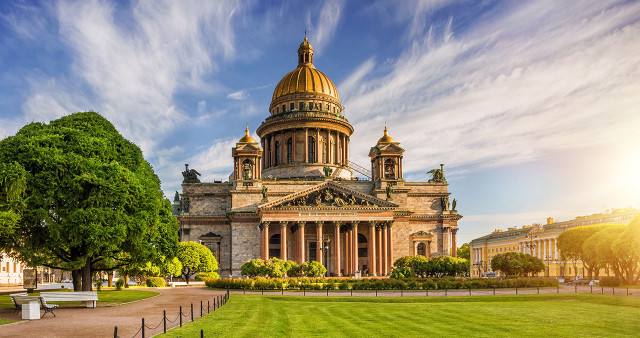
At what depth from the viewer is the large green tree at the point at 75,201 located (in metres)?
32.2

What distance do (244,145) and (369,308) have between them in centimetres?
5405

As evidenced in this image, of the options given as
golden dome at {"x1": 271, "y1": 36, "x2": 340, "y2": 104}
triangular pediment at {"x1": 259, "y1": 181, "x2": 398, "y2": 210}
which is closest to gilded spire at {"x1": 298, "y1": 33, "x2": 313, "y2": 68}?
golden dome at {"x1": 271, "y1": 36, "x2": 340, "y2": 104}

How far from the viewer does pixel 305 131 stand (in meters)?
94.2

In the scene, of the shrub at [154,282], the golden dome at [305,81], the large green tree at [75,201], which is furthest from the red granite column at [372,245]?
the large green tree at [75,201]

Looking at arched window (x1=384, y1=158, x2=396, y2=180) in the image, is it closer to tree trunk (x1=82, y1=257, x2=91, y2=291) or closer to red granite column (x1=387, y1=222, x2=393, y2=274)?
red granite column (x1=387, y1=222, x2=393, y2=274)

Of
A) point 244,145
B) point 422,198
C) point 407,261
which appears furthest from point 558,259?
point 244,145

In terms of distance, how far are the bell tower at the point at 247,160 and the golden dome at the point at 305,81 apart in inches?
678

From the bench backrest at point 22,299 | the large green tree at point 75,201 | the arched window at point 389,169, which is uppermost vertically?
the arched window at point 389,169

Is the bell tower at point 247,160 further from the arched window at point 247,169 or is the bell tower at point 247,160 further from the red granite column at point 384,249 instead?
the red granite column at point 384,249

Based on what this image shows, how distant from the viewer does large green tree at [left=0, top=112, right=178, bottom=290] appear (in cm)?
3222

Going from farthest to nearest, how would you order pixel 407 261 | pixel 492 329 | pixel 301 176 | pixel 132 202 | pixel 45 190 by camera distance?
pixel 301 176, pixel 407 261, pixel 132 202, pixel 45 190, pixel 492 329

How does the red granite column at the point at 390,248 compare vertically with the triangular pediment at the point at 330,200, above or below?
below

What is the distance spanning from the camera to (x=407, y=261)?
66.0 m

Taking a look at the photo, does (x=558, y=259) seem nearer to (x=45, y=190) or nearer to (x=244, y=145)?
(x=244, y=145)
